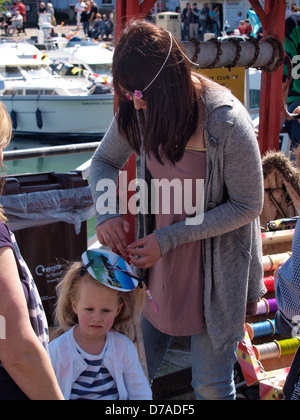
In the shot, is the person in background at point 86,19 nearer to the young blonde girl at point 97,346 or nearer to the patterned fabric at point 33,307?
the young blonde girl at point 97,346

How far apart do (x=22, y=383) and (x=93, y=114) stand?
1727 centimetres

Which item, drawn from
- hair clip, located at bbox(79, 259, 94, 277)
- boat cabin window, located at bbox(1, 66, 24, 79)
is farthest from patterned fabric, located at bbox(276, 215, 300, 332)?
boat cabin window, located at bbox(1, 66, 24, 79)

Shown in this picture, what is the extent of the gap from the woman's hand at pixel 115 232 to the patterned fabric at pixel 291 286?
0.70 meters

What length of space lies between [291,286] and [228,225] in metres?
0.41

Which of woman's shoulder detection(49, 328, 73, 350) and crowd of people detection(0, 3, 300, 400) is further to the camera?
woman's shoulder detection(49, 328, 73, 350)

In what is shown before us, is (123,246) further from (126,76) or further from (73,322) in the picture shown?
(126,76)

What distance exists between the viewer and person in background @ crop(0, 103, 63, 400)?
1.28m

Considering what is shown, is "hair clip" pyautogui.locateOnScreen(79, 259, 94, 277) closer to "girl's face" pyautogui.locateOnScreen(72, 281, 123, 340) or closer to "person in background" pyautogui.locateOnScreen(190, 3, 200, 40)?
"girl's face" pyautogui.locateOnScreen(72, 281, 123, 340)

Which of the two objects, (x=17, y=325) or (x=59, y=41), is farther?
(x=59, y=41)

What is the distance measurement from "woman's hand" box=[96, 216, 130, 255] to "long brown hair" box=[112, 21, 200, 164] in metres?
0.36

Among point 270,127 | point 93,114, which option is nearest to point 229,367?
point 270,127

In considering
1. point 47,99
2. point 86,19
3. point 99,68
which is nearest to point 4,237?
point 47,99

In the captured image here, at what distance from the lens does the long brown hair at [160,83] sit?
1815mm

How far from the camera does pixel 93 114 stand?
18172mm
